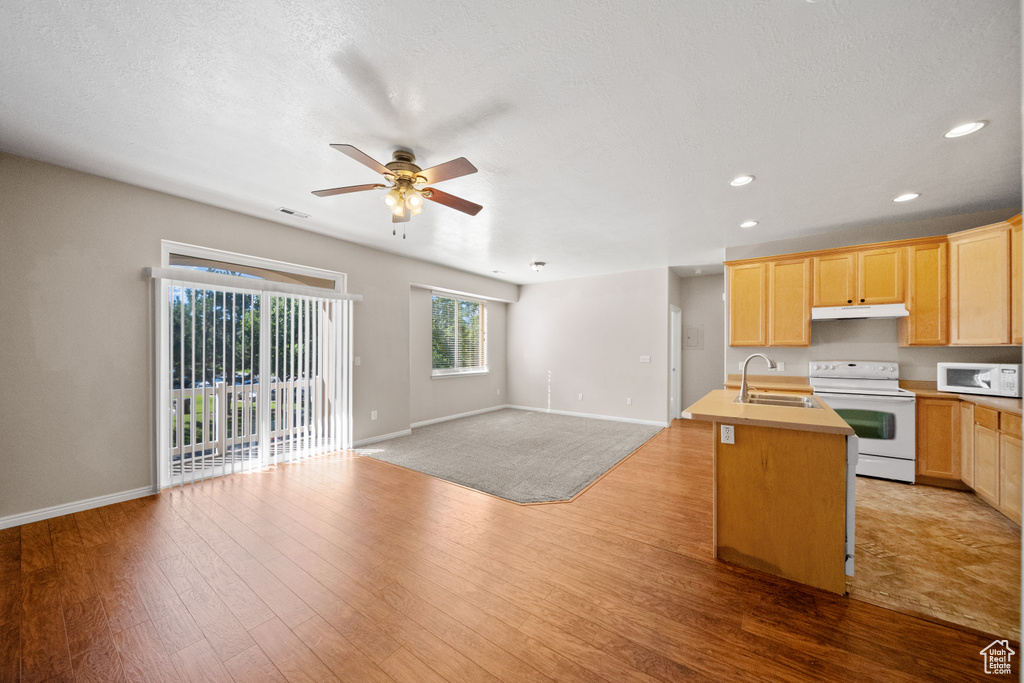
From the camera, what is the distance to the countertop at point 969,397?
2680mm

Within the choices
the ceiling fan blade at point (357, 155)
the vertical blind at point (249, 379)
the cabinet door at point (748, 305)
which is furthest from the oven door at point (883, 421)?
the vertical blind at point (249, 379)

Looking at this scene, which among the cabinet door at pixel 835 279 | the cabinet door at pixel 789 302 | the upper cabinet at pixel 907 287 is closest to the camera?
the upper cabinet at pixel 907 287

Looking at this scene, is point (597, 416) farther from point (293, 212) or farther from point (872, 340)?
point (293, 212)

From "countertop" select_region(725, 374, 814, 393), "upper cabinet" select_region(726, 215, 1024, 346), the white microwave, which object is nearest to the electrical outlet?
"countertop" select_region(725, 374, 814, 393)

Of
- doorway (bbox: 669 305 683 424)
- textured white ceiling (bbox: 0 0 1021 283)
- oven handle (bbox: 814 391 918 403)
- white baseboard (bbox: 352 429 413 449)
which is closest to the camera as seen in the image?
textured white ceiling (bbox: 0 0 1021 283)

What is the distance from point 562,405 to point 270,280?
5.15 metres

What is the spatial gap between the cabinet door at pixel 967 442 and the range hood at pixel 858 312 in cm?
93

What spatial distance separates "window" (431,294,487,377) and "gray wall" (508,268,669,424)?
78 centimetres

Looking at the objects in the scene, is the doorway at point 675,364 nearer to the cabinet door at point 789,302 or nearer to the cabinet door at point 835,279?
the cabinet door at point 789,302

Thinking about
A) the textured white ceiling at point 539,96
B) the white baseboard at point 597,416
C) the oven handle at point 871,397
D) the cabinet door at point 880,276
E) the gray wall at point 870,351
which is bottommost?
the white baseboard at point 597,416

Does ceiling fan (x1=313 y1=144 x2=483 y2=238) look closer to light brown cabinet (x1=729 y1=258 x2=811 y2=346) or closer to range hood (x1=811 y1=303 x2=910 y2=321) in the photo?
light brown cabinet (x1=729 y1=258 x2=811 y2=346)

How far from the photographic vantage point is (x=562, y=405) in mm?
7070

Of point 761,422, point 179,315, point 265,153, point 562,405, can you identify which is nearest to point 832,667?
point 761,422

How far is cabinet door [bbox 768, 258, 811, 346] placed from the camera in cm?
403
